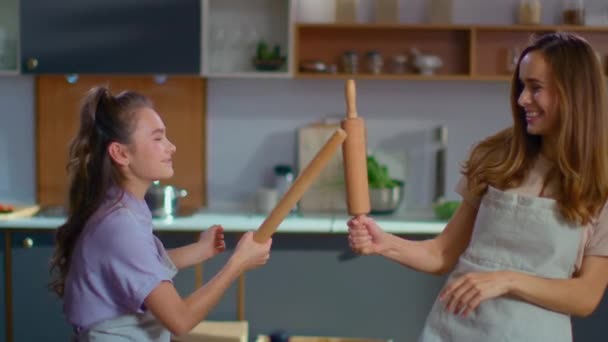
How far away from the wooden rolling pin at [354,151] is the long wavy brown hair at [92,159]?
1.46 feet

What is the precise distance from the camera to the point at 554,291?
65.4 inches

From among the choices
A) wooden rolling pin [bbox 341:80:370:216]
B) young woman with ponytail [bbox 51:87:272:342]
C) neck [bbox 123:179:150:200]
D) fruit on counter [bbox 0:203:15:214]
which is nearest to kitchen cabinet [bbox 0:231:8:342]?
fruit on counter [bbox 0:203:15:214]

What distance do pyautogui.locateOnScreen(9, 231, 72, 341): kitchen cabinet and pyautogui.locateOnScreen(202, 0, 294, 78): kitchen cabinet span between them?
1.07m

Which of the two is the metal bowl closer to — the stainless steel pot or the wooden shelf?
the wooden shelf

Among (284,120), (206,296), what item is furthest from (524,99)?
(284,120)

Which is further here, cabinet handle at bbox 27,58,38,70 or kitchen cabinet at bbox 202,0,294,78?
kitchen cabinet at bbox 202,0,294,78

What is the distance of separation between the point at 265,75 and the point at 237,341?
3.70 ft

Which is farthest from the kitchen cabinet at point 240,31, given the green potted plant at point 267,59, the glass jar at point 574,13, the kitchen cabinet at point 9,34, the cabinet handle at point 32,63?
the glass jar at point 574,13

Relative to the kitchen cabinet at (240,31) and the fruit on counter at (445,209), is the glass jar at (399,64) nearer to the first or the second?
the kitchen cabinet at (240,31)

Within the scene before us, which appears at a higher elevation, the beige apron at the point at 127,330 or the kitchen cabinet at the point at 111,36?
the kitchen cabinet at the point at 111,36

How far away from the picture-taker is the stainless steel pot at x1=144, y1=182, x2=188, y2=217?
12.0ft

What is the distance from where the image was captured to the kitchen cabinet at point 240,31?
3.93 m

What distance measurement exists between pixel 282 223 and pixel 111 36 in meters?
1.04

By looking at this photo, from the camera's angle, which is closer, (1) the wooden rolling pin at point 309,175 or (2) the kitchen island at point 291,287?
(1) the wooden rolling pin at point 309,175
